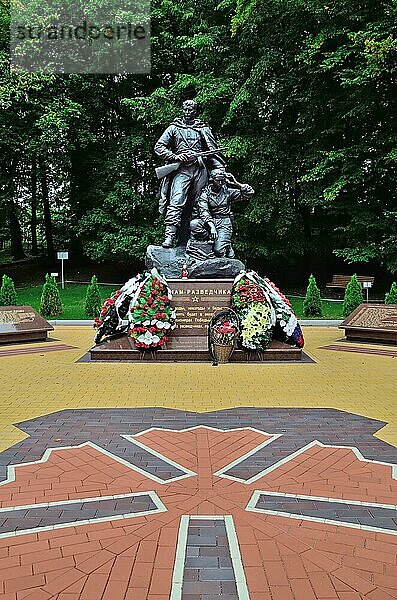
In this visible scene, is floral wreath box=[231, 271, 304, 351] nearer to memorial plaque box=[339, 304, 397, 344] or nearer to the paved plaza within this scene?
the paved plaza

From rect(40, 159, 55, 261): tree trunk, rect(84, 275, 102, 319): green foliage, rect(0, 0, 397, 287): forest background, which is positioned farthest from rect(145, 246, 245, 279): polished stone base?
rect(40, 159, 55, 261): tree trunk

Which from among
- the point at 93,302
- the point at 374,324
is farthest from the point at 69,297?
the point at 374,324

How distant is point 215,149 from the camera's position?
11.3m

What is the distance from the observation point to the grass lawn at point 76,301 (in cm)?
1689

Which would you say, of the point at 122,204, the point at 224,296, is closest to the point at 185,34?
the point at 122,204

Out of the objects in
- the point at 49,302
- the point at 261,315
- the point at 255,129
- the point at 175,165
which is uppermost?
the point at 255,129

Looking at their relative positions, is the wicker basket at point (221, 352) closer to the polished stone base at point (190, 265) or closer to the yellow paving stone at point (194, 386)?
the yellow paving stone at point (194, 386)

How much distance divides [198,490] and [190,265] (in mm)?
7230

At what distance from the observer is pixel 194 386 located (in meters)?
7.51

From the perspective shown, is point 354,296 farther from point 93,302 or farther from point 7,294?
point 7,294

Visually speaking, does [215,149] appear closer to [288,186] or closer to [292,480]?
[292,480]

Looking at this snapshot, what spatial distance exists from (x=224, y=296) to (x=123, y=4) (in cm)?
1677

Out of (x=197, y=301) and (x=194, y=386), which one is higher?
(x=197, y=301)

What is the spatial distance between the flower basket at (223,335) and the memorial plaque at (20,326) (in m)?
4.35
